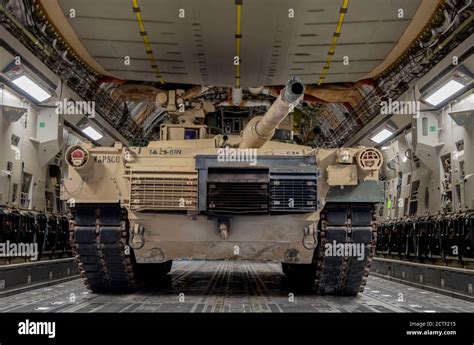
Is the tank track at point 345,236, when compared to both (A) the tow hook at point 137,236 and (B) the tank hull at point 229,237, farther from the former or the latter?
(A) the tow hook at point 137,236

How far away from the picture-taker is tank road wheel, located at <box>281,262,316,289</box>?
8.85 m

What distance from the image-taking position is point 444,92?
418 inches

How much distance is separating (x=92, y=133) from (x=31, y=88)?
411 centimetres

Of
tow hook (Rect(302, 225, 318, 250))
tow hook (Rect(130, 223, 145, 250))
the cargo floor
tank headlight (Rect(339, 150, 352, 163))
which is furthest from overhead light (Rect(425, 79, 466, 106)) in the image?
tow hook (Rect(130, 223, 145, 250))

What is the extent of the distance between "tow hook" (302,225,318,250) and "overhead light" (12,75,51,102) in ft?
19.4

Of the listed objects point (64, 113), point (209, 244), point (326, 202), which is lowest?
point (209, 244)

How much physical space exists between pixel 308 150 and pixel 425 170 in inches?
236

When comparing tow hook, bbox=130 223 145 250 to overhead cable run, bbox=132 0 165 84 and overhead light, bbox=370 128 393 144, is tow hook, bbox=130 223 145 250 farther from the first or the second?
overhead light, bbox=370 128 393 144

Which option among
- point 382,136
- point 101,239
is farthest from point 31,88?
point 382,136

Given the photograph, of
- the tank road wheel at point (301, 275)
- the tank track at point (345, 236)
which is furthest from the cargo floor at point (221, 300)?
the tank track at point (345, 236)

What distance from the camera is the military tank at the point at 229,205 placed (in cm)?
743

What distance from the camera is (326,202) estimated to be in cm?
762

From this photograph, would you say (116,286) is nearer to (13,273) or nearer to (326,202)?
(13,273)
